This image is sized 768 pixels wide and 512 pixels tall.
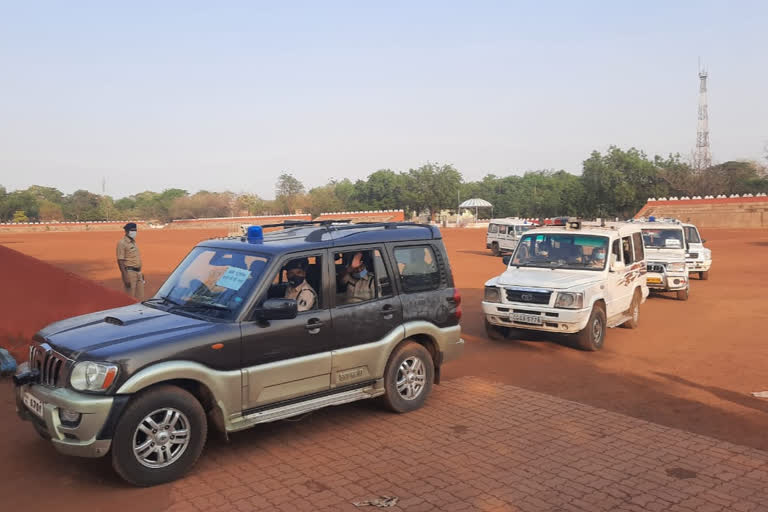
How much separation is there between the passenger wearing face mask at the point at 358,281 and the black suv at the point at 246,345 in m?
0.02

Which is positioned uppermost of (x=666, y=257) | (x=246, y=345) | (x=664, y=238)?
(x=664, y=238)

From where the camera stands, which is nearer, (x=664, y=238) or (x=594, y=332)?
(x=594, y=332)

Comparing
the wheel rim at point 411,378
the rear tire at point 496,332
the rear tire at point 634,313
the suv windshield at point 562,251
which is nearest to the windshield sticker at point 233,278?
the wheel rim at point 411,378

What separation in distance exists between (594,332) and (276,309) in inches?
255

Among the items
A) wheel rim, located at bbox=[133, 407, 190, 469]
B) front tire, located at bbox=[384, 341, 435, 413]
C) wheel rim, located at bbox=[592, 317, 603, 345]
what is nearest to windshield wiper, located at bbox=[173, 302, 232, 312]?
wheel rim, located at bbox=[133, 407, 190, 469]

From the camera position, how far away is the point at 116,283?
21141mm

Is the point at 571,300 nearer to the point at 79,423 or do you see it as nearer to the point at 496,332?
the point at 496,332

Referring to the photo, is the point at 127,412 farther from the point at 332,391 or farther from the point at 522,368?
the point at 522,368

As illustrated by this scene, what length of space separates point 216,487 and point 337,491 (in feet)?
3.26

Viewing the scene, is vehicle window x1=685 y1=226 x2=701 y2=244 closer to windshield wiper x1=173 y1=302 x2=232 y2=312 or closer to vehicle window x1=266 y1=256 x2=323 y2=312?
vehicle window x1=266 y1=256 x2=323 y2=312

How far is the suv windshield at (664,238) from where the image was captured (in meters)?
16.2

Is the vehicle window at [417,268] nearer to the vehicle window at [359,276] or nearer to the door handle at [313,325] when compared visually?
the vehicle window at [359,276]

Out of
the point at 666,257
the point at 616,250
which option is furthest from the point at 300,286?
the point at 666,257

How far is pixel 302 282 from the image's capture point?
6191 mm
